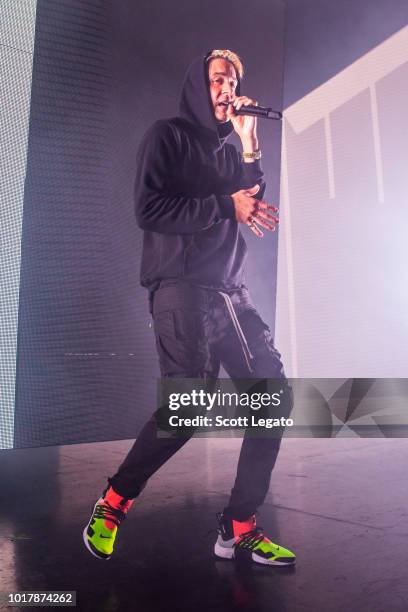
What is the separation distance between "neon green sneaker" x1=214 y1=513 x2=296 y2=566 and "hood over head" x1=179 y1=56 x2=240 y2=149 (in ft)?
3.88

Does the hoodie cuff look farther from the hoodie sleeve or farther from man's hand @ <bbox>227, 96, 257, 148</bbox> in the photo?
man's hand @ <bbox>227, 96, 257, 148</bbox>

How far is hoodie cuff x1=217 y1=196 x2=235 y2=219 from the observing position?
1.81 meters

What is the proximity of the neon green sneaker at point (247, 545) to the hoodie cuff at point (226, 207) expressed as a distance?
86 cm

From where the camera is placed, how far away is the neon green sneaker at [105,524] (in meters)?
1.59

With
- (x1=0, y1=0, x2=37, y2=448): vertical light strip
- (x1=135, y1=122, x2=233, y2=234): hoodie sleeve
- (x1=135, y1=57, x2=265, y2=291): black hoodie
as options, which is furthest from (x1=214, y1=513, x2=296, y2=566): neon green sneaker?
(x1=0, y1=0, x2=37, y2=448): vertical light strip

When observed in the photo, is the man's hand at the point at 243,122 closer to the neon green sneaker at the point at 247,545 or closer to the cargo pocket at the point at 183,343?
the cargo pocket at the point at 183,343

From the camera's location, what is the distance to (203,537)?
181 cm

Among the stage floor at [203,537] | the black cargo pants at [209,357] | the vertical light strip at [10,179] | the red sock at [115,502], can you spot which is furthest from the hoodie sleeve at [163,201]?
the vertical light strip at [10,179]

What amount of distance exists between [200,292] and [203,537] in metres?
0.73

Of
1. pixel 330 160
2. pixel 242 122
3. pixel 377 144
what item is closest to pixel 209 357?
pixel 242 122

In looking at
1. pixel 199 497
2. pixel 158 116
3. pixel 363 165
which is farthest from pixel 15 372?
pixel 363 165

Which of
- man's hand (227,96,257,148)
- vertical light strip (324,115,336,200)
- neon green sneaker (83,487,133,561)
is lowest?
neon green sneaker (83,487,133,561)

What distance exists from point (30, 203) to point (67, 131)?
1.63 feet

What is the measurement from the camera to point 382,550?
1.67m
